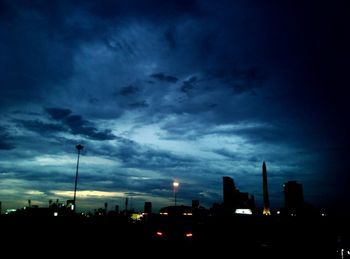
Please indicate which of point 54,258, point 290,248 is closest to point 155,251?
point 54,258

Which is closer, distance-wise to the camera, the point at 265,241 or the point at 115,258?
the point at 115,258

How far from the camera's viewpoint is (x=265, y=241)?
19.2 m

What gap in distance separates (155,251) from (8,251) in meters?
6.51

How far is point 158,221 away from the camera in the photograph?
15.5 m

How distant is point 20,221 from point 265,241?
19.4 m

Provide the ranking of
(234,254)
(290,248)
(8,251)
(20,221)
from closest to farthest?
(8,251)
(234,254)
(290,248)
(20,221)

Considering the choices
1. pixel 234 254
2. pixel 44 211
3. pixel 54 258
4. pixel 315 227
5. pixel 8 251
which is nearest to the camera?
pixel 54 258

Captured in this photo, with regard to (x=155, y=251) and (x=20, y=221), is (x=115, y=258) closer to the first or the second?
(x=155, y=251)

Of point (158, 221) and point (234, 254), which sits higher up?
point (158, 221)

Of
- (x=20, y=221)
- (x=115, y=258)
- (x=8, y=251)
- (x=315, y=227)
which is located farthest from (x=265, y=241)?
(x=20, y=221)

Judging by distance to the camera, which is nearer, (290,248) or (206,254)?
(206,254)

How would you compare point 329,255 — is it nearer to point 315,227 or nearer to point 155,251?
point 315,227

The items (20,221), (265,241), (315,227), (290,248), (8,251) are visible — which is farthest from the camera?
(20,221)

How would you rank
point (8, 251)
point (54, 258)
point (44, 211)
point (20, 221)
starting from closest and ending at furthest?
1. point (54, 258)
2. point (8, 251)
3. point (20, 221)
4. point (44, 211)
